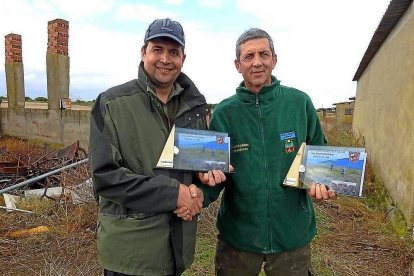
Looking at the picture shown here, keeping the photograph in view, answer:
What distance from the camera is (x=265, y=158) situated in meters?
2.27

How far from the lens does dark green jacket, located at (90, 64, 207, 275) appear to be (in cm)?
185

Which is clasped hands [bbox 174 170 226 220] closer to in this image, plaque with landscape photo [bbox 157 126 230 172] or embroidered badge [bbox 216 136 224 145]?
plaque with landscape photo [bbox 157 126 230 172]

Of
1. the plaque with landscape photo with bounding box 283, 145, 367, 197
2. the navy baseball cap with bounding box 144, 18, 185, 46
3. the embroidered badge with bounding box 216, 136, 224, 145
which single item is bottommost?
the plaque with landscape photo with bounding box 283, 145, 367, 197

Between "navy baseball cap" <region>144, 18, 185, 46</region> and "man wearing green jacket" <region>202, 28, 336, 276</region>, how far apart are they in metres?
0.44

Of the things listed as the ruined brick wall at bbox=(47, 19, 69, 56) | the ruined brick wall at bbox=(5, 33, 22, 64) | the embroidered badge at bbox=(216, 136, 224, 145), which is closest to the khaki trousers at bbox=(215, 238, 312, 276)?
the embroidered badge at bbox=(216, 136, 224, 145)

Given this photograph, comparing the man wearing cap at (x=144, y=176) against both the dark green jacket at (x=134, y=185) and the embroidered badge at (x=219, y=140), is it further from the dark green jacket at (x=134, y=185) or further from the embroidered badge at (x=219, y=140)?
the embroidered badge at (x=219, y=140)

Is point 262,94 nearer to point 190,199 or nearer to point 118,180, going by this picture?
point 190,199

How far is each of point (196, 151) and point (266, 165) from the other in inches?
18.5

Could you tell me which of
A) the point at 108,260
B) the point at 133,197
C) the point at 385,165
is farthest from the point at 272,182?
the point at 385,165

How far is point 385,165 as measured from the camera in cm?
653

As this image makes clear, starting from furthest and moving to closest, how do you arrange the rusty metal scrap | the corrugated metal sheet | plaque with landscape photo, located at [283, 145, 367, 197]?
1. the rusty metal scrap
2. the corrugated metal sheet
3. plaque with landscape photo, located at [283, 145, 367, 197]

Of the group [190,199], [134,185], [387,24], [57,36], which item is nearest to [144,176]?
[134,185]

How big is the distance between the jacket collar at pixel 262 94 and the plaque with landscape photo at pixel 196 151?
309 mm

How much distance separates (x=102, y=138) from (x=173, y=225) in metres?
0.61
